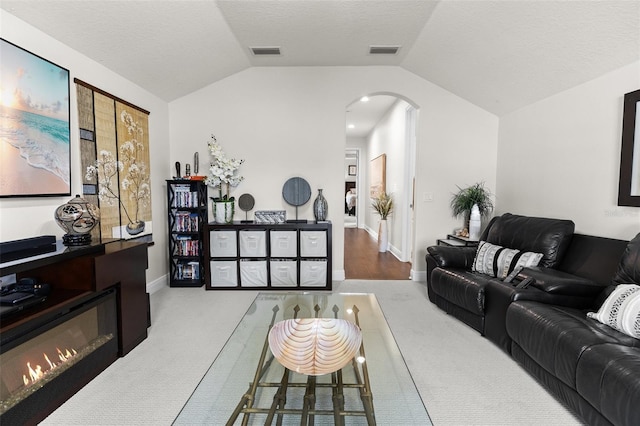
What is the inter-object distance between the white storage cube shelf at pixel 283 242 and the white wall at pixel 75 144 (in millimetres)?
1468

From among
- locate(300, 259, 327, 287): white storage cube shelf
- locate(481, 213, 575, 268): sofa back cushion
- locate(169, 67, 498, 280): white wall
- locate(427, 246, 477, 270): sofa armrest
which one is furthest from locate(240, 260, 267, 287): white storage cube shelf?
locate(481, 213, 575, 268): sofa back cushion

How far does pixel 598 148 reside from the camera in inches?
107

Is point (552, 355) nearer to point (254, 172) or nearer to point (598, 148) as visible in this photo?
point (598, 148)

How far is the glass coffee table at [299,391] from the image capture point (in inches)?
54.1

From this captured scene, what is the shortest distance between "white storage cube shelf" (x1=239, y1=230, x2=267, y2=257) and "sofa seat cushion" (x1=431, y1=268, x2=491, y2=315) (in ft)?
6.56

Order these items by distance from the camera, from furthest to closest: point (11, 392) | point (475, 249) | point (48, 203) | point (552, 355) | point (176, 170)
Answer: point (176, 170)
point (475, 249)
point (48, 203)
point (552, 355)
point (11, 392)

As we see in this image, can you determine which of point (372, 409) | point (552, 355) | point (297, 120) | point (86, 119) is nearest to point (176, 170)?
point (86, 119)

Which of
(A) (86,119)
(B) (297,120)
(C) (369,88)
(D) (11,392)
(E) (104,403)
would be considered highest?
(C) (369,88)

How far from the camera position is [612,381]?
4.79 feet

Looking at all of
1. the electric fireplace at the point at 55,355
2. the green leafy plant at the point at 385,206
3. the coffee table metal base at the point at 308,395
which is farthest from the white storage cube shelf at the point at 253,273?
the green leafy plant at the point at 385,206

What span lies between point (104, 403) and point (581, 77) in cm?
435

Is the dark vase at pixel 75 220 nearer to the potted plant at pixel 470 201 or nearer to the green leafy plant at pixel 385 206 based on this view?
the potted plant at pixel 470 201

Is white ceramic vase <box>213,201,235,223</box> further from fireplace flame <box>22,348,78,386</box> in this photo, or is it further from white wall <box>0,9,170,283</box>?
fireplace flame <box>22,348,78,386</box>

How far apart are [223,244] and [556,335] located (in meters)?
3.33
